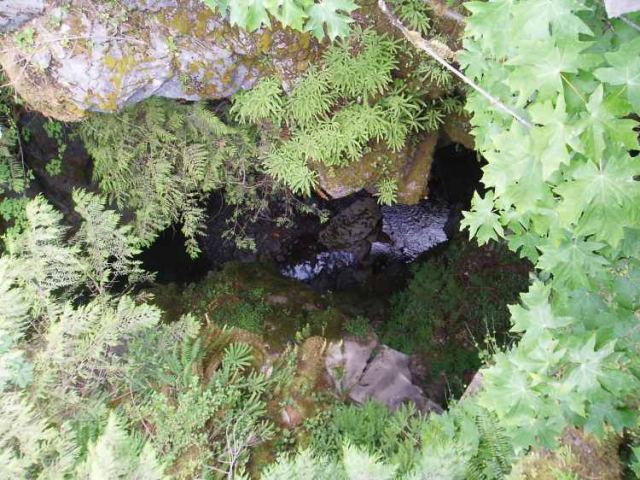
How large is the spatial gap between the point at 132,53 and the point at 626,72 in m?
3.99

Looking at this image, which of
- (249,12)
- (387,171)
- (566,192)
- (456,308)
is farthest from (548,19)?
(456,308)

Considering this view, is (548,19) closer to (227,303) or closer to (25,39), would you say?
(25,39)

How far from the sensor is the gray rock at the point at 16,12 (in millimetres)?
3963

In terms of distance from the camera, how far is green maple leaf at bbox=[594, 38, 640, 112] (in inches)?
58.0

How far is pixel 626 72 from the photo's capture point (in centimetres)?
148

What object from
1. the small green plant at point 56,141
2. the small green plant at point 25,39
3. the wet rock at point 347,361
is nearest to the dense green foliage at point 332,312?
the wet rock at point 347,361

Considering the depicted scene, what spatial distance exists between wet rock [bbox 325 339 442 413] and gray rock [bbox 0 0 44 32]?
Result: 4899 mm

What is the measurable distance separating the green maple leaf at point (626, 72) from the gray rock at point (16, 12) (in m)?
4.42

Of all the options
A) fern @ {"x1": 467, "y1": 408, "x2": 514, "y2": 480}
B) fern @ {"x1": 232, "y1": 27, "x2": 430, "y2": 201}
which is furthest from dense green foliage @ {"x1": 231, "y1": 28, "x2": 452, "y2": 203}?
fern @ {"x1": 467, "y1": 408, "x2": 514, "y2": 480}

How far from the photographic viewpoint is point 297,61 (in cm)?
433

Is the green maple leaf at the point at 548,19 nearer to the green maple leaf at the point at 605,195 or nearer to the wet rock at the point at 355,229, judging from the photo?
the green maple leaf at the point at 605,195

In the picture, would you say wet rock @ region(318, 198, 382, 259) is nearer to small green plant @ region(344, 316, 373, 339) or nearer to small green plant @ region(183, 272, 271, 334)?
small green plant @ region(183, 272, 271, 334)

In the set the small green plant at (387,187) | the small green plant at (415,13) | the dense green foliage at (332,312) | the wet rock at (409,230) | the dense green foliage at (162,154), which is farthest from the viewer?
the wet rock at (409,230)

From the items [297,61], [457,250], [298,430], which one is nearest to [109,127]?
[297,61]
